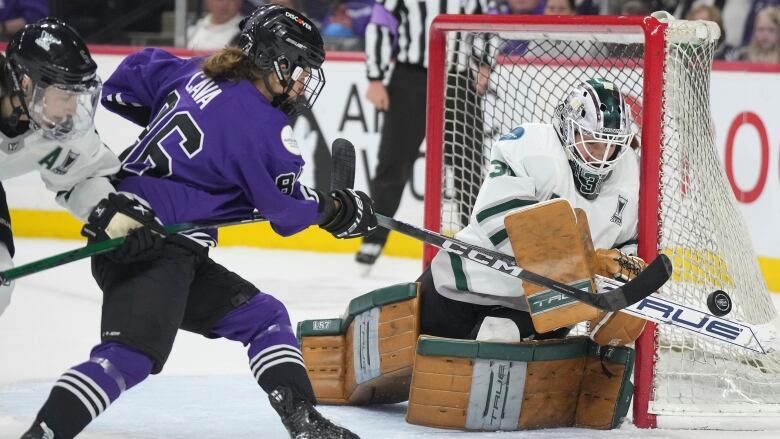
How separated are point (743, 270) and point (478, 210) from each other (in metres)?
0.78

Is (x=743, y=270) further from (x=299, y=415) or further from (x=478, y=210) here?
(x=299, y=415)

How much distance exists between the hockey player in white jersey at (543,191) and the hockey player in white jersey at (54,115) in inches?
33.4

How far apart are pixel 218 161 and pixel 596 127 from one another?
2.76 ft

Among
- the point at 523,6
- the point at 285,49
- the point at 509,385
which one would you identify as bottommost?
the point at 509,385

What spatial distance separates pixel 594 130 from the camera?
2965 millimetres

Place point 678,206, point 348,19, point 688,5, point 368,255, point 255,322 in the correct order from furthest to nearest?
point 348,19 → point 688,5 → point 368,255 → point 678,206 → point 255,322

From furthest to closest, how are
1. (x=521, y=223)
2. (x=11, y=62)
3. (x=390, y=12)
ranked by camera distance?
(x=390, y=12) → (x=521, y=223) → (x=11, y=62)

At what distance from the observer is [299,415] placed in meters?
2.74

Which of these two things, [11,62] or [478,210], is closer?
[11,62]

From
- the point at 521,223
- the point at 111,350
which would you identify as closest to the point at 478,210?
the point at 521,223

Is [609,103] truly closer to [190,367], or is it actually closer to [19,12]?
[190,367]

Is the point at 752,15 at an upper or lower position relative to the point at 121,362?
upper

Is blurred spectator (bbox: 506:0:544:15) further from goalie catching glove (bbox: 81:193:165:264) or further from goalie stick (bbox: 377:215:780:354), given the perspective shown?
goalie catching glove (bbox: 81:193:165:264)

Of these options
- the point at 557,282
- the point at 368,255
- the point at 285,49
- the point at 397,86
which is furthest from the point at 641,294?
the point at 397,86
